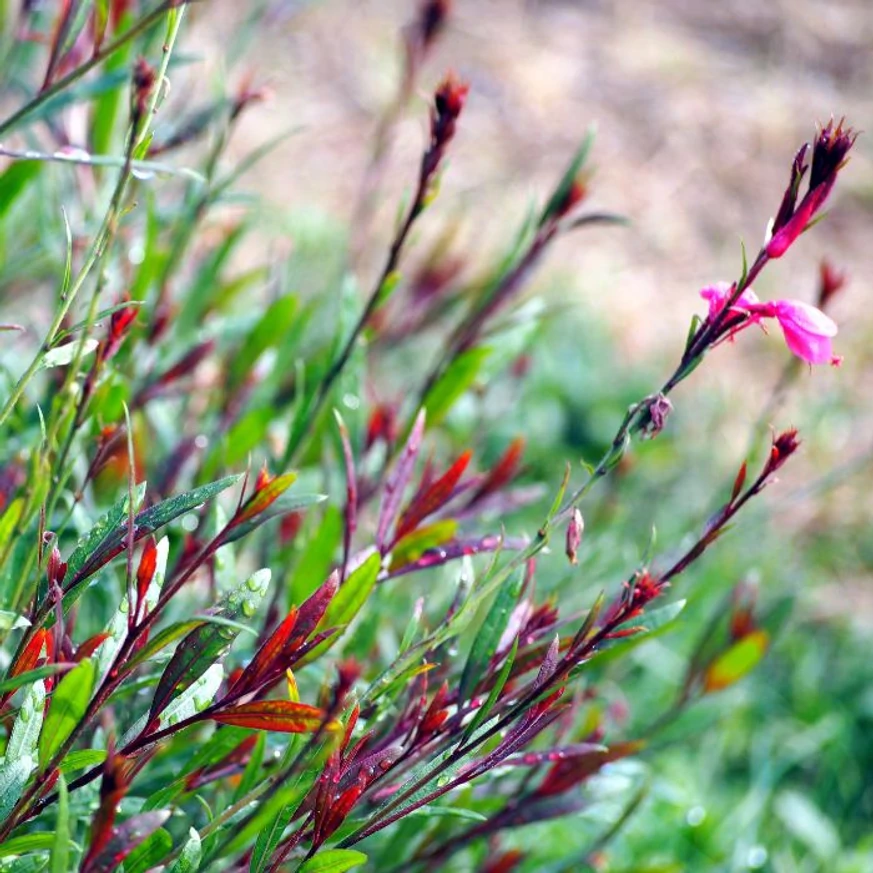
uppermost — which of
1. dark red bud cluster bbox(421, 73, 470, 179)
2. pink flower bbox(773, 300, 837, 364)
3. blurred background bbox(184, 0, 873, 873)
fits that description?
dark red bud cluster bbox(421, 73, 470, 179)

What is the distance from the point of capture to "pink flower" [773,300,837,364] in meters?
0.82

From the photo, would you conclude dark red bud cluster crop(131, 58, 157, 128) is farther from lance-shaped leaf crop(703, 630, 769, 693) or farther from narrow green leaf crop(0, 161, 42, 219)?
lance-shaped leaf crop(703, 630, 769, 693)

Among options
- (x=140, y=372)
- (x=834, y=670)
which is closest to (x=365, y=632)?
(x=140, y=372)

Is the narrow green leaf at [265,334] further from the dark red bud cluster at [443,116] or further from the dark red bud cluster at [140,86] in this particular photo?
the dark red bud cluster at [140,86]

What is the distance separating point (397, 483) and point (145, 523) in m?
0.32

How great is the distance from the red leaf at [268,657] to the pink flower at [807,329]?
0.41 m

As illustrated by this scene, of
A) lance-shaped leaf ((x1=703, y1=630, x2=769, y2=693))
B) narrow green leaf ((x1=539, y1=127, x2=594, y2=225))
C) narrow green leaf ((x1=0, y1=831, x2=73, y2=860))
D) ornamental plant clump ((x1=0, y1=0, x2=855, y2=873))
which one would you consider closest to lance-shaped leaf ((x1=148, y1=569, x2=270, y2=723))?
ornamental plant clump ((x1=0, y1=0, x2=855, y2=873))

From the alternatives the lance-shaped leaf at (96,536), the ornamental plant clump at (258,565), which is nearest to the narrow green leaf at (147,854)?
the ornamental plant clump at (258,565)

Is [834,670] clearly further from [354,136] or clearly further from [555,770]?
[354,136]

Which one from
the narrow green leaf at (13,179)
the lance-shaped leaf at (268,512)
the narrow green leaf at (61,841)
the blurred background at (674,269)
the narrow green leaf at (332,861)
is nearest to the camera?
the narrow green leaf at (61,841)

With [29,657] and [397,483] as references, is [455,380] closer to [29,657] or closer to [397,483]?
[397,483]

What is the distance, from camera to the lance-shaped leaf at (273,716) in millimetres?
812

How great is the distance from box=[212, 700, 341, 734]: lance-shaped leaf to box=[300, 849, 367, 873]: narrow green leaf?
86 mm

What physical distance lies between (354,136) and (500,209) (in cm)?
78
